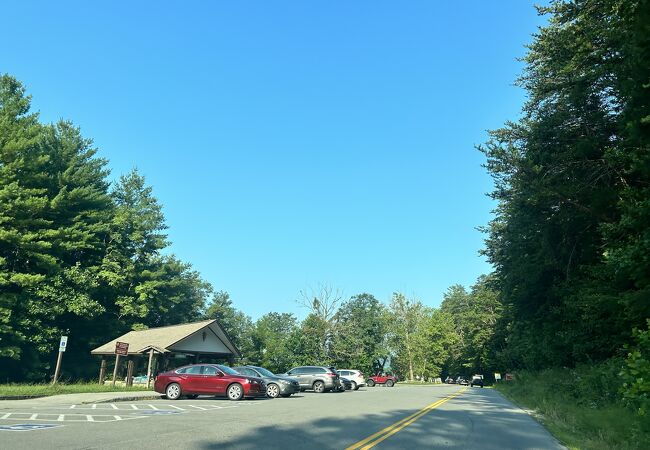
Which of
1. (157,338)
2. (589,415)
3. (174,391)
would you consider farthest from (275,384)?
(157,338)

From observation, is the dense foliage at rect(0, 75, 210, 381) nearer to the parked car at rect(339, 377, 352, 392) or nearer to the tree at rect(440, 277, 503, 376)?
the parked car at rect(339, 377, 352, 392)

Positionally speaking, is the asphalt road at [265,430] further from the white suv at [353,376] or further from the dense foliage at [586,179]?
the white suv at [353,376]

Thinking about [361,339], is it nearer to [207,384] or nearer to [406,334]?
[406,334]

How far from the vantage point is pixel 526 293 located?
102ft

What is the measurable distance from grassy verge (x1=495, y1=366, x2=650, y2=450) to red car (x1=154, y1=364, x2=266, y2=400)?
11.7m

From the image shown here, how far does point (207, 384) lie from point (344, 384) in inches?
626

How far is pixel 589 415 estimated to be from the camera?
1398 centimetres

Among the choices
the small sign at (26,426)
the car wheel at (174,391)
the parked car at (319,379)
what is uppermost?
the parked car at (319,379)

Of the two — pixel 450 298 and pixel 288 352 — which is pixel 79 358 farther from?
pixel 450 298

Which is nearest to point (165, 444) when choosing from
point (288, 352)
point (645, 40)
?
point (645, 40)

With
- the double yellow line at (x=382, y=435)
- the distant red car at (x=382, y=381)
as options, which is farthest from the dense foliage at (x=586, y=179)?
the distant red car at (x=382, y=381)

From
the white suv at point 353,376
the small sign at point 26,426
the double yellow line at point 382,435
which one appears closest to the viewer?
the double yellow line at point 382,435

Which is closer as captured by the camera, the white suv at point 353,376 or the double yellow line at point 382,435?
the double yellow line at point 382,435

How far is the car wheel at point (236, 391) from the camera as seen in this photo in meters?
21.4
